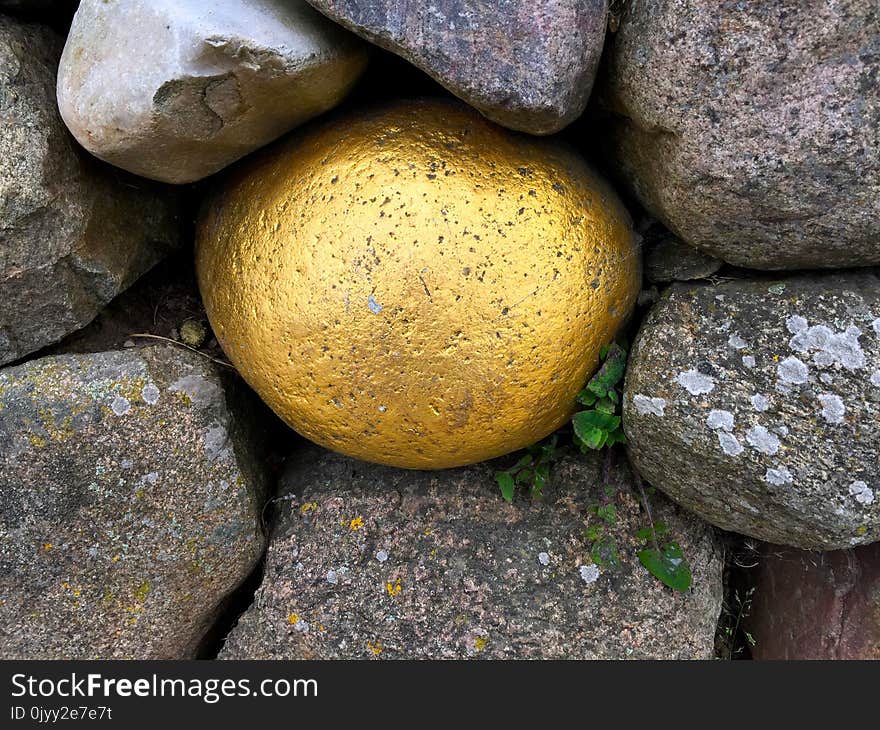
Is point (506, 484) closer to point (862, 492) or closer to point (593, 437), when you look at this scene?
point (593, 437)

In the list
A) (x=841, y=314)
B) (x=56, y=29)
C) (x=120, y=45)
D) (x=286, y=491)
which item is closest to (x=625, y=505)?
(x=841, y=314)

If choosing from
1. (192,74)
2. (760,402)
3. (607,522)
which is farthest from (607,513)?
(192,74)

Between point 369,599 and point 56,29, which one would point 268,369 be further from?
point 56,29

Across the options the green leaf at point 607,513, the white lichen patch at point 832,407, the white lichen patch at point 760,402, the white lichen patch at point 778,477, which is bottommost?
the green leaf at point 607,513

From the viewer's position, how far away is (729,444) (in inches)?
57.4

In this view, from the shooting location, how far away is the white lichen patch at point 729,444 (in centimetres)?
145

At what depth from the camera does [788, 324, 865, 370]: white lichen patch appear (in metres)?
1.39

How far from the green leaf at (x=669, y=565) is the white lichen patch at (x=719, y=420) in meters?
0.47

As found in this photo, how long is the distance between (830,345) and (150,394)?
1.54 m

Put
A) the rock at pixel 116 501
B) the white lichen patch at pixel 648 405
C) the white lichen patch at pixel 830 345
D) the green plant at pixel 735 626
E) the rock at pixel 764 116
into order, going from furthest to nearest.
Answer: the green plant at pixel 735 626, the rock at pixel 116 501, the white lichen patch at pixel 648 405, the white lichen patch at pixel 830 345, the rock at pixel 764 116

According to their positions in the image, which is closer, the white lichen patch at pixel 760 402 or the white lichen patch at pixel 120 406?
the white lichen patch at pixel 760 402

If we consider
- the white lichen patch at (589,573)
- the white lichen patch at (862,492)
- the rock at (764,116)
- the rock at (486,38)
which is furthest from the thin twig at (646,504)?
the rock at (486,38)

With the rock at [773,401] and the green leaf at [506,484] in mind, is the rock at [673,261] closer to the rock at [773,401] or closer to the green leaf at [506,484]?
the rock at [773,401]

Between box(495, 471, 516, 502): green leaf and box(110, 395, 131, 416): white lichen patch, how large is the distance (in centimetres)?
94
